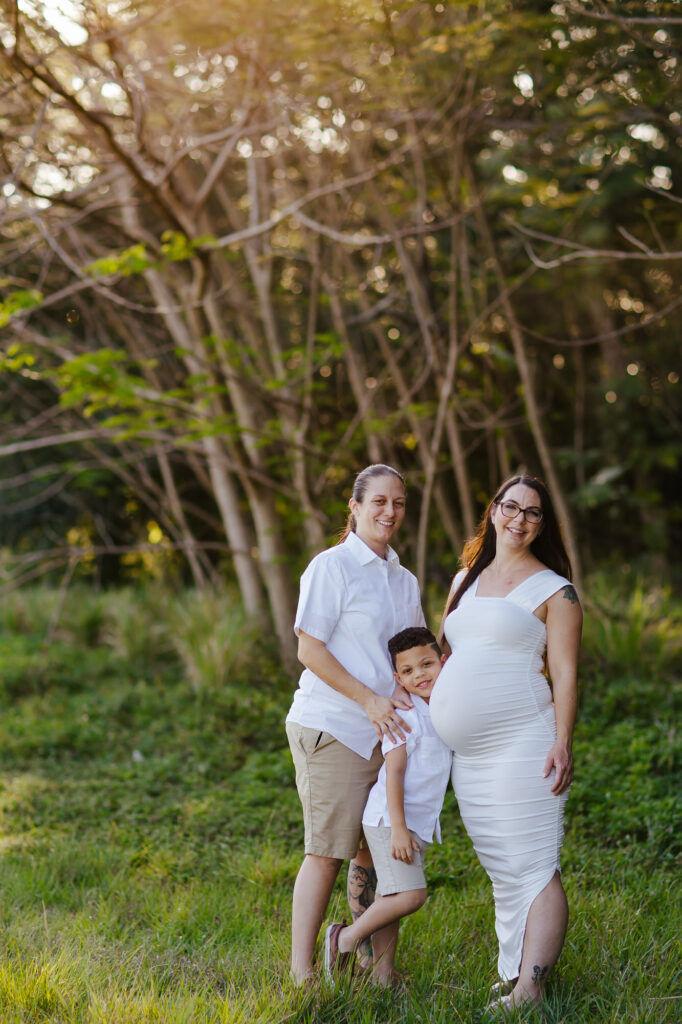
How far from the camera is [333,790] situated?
314 cm

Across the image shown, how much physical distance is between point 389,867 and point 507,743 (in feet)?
1.83

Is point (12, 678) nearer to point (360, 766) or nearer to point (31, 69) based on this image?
point (31, 69)

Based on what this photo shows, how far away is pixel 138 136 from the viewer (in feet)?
18.2

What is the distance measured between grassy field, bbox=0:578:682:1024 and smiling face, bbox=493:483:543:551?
1479mm

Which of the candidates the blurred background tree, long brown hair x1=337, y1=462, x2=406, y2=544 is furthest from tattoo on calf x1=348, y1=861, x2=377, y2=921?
the blurred background tree

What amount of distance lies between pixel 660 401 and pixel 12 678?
A: 7301 mm

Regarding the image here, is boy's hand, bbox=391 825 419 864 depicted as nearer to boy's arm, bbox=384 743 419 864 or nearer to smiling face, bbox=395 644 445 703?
boy's arm, bbox=384 743 419 864

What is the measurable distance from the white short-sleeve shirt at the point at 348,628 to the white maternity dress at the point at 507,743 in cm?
23

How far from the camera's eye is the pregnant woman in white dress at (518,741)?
2998 millimetres

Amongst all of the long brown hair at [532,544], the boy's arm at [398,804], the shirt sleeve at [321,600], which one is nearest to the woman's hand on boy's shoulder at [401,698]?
the boy's arm at [398,804]

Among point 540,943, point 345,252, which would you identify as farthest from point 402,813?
point 345,252

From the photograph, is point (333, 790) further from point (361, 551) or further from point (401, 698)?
point (361, 551)

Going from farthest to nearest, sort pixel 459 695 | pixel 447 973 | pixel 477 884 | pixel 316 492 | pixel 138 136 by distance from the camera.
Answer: pixel 316 492 < pixel 138 136 < pixel 477 884 < pixel 447 973 < pixel 459 695

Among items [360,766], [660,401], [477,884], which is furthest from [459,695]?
[660,401]
